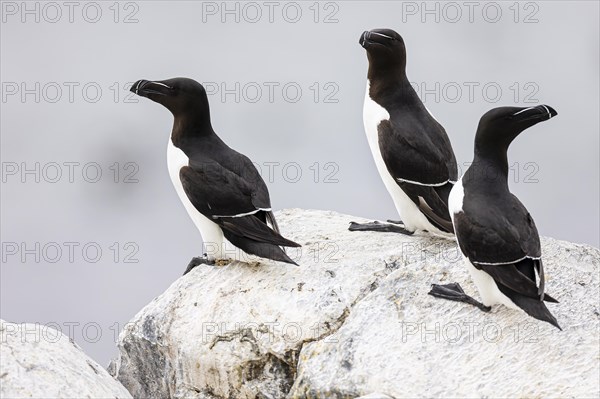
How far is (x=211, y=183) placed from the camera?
849 cm

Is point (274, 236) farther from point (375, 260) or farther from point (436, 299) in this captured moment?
point (436, 299)

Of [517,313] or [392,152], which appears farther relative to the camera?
[392,152]

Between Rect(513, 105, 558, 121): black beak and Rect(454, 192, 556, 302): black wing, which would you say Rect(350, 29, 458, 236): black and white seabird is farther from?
Rect(513, 105, 558, 121): black beak

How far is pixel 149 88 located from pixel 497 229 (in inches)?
120

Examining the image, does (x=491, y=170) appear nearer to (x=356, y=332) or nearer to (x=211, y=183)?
(x=356, y=332)

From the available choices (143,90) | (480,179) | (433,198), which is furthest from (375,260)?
(143,90)

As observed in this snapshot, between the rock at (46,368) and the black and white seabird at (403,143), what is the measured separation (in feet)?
9.16

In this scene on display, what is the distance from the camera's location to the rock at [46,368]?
663 centimetres

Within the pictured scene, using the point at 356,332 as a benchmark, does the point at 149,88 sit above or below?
above

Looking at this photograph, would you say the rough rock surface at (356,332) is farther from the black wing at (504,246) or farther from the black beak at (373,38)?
the black beak at (373,38)

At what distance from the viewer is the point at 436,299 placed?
743 centimetres

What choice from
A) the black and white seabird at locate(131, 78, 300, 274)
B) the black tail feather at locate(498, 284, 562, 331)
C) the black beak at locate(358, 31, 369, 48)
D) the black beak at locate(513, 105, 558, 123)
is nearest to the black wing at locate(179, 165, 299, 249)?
the black and white seabird at locate(131, 78, 300, 274)

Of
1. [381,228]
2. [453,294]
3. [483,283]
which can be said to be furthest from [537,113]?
[381,228]

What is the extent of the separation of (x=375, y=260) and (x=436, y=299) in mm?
945
